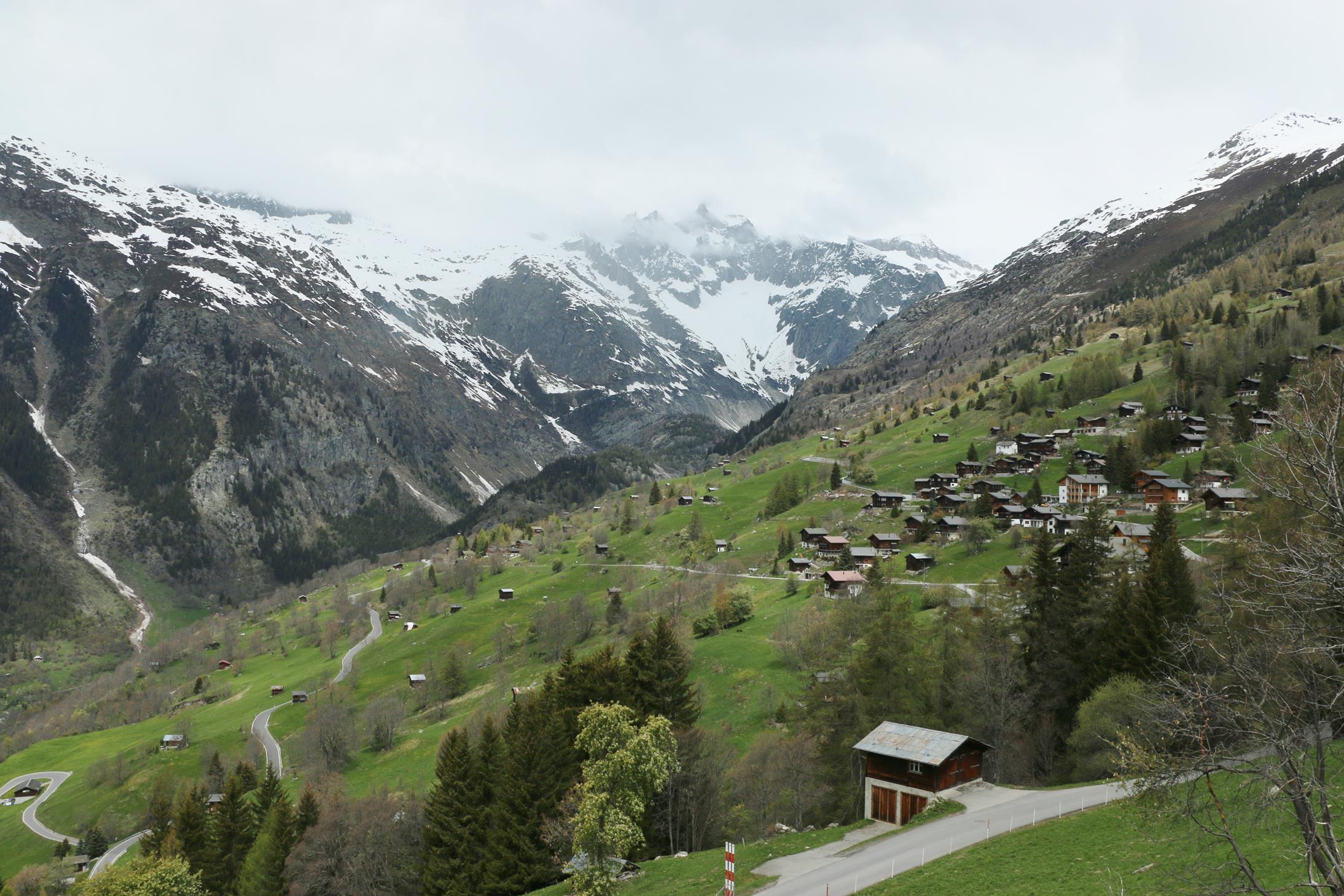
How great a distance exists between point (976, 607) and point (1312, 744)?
4949 centimetres

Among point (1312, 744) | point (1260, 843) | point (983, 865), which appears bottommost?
point (983, 865)

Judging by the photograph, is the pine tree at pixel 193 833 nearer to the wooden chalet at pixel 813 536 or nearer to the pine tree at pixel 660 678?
the pine tree at pixel 660 678

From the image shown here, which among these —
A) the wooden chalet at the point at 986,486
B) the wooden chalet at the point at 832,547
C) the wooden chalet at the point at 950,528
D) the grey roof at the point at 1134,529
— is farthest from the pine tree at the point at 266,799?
the wooden chalet at the point at 986,486

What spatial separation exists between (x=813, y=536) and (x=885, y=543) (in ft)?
50.4

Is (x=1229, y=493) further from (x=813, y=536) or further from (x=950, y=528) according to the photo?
(x=813, y=536)

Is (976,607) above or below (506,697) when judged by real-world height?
above

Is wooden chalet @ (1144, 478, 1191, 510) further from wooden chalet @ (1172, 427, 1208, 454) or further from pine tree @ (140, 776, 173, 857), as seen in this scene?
pine tree @ (140, 776, 173, 857)

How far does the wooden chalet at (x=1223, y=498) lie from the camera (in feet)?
332

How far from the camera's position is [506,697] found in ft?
360

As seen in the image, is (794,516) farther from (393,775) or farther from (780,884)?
(780,884)

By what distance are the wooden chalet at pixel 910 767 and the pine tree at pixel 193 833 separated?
5825cm

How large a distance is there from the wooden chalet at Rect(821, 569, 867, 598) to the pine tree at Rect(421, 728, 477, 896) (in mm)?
57101

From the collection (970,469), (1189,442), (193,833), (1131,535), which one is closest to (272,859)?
(193,833)

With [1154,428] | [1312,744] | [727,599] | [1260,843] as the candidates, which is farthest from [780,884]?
[1154,428]
